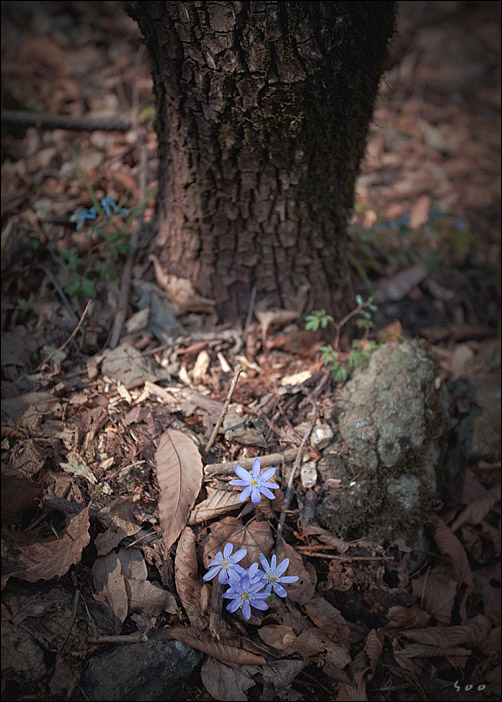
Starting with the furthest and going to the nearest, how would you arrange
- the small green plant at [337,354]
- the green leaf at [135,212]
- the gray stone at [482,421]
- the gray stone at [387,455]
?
the green leaf at [135,212] → the gray stone at [482,421] → the small green plant at [337,354] → the gray stone at [387,455]

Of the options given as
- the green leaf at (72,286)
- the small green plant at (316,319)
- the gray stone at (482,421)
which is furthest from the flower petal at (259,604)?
the green leaf at (72,286)

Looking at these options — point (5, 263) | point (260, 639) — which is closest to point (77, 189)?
point (5, 263)

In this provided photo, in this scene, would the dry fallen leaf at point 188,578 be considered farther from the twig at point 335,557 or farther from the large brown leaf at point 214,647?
the twig at point 335,557

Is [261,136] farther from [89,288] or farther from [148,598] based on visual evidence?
[148,598]

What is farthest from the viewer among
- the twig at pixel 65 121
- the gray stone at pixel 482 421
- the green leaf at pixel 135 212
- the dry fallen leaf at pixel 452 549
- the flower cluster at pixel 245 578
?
the twig at pixel 65 121

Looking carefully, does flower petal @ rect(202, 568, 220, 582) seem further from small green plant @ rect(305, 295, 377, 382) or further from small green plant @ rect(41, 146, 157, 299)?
small green plant @ rect(41, 146, 157, 299)

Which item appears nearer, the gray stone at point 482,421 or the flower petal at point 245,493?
the flower petal at point 245,493

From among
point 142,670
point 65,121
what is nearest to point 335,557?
point 142,670
